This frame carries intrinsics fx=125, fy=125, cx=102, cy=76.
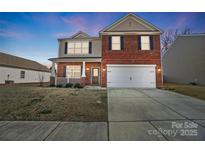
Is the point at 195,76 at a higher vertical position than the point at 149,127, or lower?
higher

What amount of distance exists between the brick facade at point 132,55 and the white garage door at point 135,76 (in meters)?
0.48

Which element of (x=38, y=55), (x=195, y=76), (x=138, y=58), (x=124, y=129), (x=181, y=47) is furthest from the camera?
(x=38, y=55)

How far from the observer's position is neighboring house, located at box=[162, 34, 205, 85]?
15770 millimetres

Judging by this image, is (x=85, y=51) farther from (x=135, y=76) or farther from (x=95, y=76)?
(x=135, y=76)

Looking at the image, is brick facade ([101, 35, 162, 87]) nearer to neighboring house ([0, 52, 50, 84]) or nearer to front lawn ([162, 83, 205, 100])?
front lawn ([162, 83, 205, 100])

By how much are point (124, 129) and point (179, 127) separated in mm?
1631

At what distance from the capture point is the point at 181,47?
58.7 ft

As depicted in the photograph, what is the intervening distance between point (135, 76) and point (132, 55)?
2.04 meters

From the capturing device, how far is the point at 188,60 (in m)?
16.9

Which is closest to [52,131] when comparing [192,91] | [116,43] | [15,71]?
[116,43]

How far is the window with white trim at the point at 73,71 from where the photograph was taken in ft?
46.9

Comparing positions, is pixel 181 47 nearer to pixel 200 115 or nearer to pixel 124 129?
pixel 200 115

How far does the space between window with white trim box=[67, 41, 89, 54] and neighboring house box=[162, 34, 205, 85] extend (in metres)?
13.6

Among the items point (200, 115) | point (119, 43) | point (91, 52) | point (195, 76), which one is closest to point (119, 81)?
point (119, 43)
